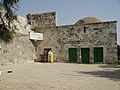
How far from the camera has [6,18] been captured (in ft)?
29.3

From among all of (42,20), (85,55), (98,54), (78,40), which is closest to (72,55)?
(85,55)

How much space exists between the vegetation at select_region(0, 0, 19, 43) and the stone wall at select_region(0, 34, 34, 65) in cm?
1125

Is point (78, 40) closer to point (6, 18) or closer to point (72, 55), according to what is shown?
point (72, 55)

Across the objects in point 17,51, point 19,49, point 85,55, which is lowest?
point 85,55

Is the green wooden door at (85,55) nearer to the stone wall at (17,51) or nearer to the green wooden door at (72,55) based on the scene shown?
the green wooden door at (72,55)

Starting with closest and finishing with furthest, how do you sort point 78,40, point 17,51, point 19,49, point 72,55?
1. point 17,51
2. point 19,49
3. point 78,40
4. point 72,55

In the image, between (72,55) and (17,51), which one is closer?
(17,51)

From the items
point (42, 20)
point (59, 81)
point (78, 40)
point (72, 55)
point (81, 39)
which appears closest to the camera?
point (59, 81)

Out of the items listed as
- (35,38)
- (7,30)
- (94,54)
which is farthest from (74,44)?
(7,30)

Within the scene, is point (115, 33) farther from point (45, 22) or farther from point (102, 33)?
point (45, 22)

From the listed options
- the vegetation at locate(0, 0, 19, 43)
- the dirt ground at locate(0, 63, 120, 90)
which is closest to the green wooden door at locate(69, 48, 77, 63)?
the dirt ground at locate(0, 63, 120, 90)

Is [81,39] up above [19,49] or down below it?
above

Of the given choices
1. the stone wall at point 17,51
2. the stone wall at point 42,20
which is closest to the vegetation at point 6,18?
the stone wall at point 17,51

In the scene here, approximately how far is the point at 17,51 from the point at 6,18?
14.1 m
